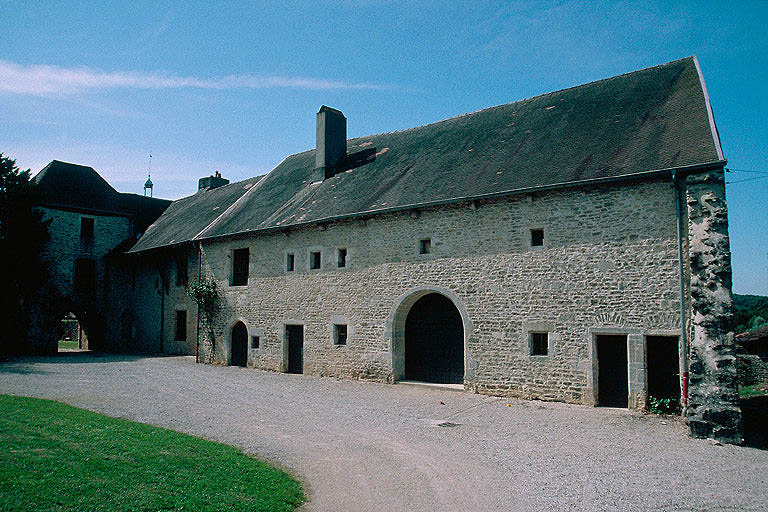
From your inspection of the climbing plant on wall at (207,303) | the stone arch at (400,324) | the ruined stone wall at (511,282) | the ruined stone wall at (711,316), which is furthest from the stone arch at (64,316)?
the ruined stone wall at (711,316)

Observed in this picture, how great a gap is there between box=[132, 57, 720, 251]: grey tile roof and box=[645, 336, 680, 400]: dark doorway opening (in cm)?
341

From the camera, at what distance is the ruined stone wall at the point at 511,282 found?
1030 cm

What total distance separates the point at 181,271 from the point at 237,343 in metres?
5.46

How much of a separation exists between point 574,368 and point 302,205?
32.8 feet

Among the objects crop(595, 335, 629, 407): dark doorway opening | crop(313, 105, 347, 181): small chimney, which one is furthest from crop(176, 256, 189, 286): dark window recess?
crop(595, 335, 629, 407): dark doorway opening

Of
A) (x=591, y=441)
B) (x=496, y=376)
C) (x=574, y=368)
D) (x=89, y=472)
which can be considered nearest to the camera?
(x=89, y=472)

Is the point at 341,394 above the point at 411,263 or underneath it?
underneath

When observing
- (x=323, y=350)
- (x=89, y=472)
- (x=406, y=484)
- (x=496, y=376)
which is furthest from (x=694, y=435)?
(x=323, y=350)

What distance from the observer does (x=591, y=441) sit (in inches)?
319

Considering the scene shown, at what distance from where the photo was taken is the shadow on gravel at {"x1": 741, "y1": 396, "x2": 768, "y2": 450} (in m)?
8.33

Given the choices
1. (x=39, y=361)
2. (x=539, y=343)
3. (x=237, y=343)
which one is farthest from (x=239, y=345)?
(x=539, y=343)

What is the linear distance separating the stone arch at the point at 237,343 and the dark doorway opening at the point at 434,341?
685cm

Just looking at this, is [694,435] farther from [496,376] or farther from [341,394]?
[341,394]

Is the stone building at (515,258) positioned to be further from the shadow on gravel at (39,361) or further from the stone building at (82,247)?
the stone building at (82,247)
